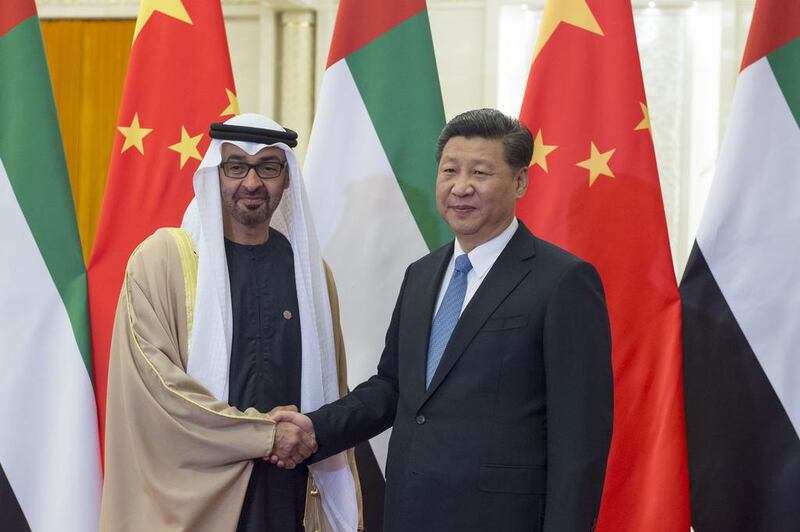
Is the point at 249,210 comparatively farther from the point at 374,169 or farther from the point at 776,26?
the point at 776,26

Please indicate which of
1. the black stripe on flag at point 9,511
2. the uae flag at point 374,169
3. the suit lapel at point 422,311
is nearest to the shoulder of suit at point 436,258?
Result: the suit lapel at point 422,311

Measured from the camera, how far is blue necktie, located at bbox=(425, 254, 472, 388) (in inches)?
87.1

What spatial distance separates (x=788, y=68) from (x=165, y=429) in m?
2.19

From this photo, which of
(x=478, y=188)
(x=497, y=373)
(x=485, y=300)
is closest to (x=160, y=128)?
(x=478, y=188)

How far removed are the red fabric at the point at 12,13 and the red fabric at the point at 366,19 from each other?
1045 mm

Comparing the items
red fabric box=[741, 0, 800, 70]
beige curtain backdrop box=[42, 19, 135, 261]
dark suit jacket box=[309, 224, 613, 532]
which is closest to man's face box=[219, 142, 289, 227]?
dark suit jacket box=[309, 224, 613, 532]

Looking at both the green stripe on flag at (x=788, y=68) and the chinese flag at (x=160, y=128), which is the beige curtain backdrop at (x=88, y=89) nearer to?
the chinese flag at (x=160, y=128)

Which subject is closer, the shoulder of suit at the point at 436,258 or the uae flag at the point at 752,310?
the shoulder of suit at the point at 436,258

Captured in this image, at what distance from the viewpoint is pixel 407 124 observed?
3180 millimetres

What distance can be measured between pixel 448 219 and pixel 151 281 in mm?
819

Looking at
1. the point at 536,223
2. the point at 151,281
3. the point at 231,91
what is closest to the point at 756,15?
the point at 536,223

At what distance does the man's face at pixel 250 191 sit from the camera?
8.30ft

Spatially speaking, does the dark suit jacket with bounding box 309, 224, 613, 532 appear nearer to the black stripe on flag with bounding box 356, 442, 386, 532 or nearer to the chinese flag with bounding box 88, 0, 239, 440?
the black stripe on flag with bounding box 356, 442, 386, 532

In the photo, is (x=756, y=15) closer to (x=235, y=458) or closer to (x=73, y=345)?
(x=235, y=458)
